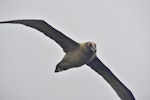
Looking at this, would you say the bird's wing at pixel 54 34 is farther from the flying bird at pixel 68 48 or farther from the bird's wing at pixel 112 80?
the bird's wing at pixel 112 80

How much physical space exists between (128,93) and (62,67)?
3.42 m

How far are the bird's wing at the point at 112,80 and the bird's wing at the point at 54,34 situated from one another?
165 cm

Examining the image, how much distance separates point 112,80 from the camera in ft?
60.5

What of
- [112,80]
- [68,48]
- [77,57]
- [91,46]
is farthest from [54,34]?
[112,80]

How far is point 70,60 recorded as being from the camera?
1628 centimetres

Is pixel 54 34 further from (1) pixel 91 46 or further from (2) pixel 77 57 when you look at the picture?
(1) pixel 91 46

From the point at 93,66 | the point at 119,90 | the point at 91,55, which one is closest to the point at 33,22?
the point at 91,55

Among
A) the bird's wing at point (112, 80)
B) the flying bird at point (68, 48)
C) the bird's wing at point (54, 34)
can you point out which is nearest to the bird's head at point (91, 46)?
the flying bird at point (68, 48)

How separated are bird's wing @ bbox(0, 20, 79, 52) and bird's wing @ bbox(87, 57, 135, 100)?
1.65 m

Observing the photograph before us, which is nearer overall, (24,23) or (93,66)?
(24,23)

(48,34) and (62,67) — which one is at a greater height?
(48,34)

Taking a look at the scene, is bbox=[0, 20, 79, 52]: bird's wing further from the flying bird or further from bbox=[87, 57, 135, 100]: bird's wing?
bbox=[87, 57, 135, 100]: bird's wing

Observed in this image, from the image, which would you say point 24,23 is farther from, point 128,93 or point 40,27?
point 128,93

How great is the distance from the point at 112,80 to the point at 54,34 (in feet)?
11.8
